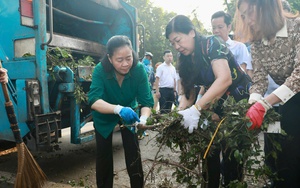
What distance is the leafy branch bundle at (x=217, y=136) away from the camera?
1.70m

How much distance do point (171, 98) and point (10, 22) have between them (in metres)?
4.20

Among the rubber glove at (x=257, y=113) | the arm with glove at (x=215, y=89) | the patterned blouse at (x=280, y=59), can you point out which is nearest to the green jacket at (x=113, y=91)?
the arm with glove at (x=215, y=89)

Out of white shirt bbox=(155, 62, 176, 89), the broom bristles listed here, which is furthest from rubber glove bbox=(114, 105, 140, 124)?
white shirt bbox=(155, 62, 176, 89)

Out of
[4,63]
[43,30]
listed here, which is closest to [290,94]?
[43,30]

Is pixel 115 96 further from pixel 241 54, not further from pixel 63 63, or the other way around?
pixel 241 54

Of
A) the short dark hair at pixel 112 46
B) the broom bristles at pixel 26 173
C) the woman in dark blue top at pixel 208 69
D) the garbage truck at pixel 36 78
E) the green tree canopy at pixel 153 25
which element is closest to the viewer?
the woman in dark blue top at pixel 208 69

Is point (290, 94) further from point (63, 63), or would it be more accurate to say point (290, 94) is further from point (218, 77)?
point (63, 63)

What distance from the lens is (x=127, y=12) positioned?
15.7 feet

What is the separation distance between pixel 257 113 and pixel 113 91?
134 cm

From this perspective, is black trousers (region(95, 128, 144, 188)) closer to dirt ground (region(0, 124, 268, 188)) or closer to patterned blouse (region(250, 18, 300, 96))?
dirt ground (region(0, 124, 268, 188))

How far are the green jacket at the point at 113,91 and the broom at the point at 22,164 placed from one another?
0.85 m

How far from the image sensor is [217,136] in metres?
1.77

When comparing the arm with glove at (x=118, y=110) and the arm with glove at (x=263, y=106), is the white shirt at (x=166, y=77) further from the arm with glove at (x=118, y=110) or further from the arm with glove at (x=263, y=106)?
the arm with glove at (x=263, y=106)

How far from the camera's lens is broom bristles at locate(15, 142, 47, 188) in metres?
2.69
